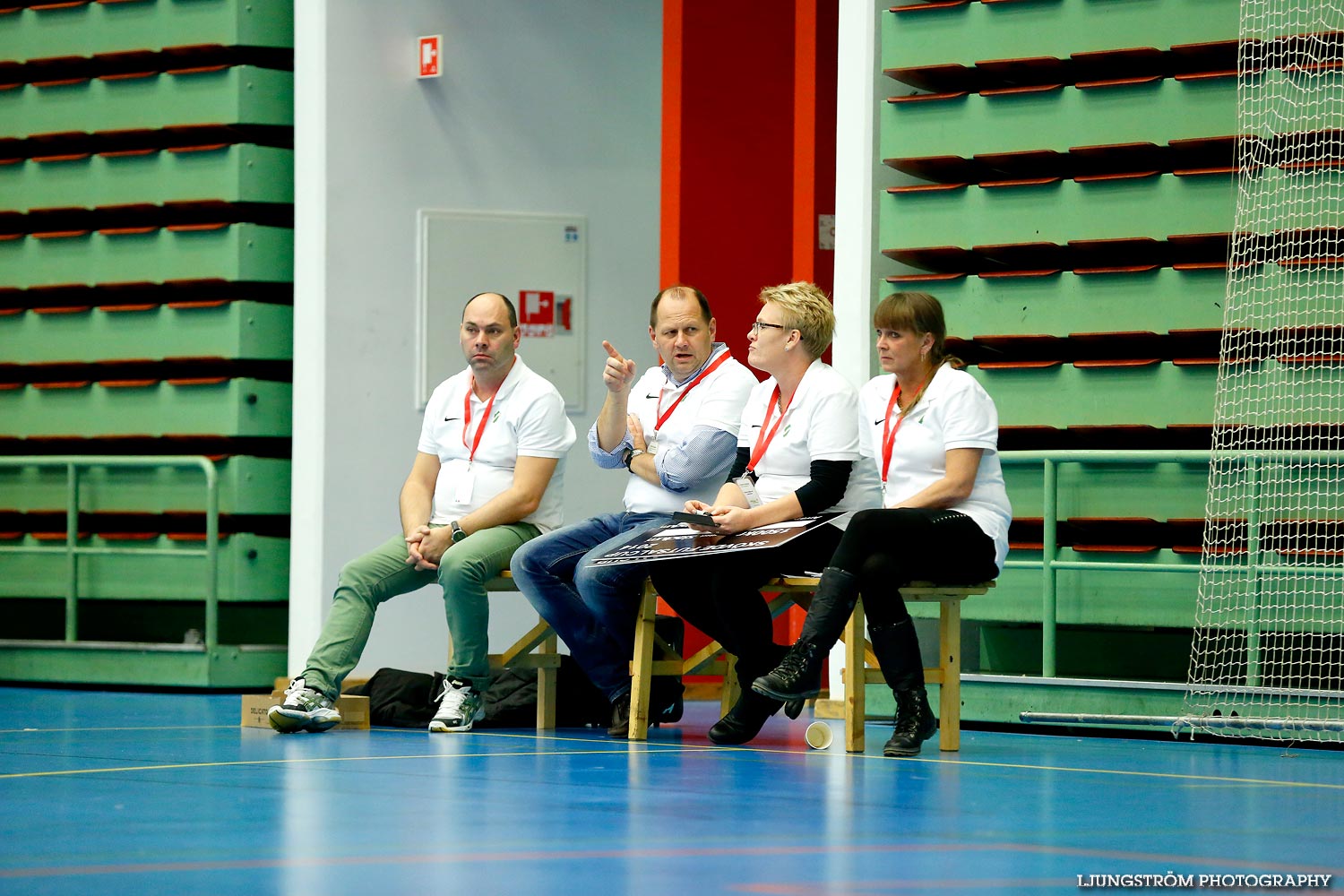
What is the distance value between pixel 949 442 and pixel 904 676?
2.24ft

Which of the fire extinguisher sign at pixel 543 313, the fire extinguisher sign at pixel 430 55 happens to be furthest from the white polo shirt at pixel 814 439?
the fire extinguisher sign at pixel 430 55

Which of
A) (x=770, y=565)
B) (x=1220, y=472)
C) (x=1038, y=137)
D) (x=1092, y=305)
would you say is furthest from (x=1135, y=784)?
(x=1038, y=137)

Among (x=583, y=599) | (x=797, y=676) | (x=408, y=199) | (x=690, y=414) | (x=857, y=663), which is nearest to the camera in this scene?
(x=797, y=676)

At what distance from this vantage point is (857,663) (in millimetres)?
5172

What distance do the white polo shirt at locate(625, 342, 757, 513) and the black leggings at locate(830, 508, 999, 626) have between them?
32.2 inches

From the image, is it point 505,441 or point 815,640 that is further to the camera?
point 505,441

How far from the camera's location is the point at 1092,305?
247 inches

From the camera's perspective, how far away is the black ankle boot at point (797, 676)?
4938 millimetres

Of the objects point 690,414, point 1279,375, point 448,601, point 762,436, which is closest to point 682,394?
point 690,414

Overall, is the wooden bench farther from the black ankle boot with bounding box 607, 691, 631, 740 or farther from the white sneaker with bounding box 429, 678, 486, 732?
the white sneaker with bounding box 429, 678, 486, 732

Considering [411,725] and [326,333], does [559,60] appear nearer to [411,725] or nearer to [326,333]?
[326,333]

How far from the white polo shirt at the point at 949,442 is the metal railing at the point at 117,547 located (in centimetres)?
356

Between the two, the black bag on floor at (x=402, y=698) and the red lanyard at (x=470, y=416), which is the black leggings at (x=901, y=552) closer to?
the red lanyard at (x=470, y=416)

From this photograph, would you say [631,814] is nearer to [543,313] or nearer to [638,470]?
[638,470]
